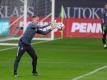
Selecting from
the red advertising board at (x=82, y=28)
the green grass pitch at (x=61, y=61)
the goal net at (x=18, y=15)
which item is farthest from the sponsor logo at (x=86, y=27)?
the green grass pitch at (x=61, y=61)

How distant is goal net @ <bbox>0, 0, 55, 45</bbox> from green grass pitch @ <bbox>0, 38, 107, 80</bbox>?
4.66m

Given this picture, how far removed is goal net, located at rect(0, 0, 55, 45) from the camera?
35.9 metres

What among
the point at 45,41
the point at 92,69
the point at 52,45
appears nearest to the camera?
the point at 92,69

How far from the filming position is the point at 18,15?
39094 millimetres

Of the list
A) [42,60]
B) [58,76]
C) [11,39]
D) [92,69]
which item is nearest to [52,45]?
[11,39]

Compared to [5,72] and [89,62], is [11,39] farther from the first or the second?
[5,72]

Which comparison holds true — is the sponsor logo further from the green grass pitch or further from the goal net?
the green grass pitch

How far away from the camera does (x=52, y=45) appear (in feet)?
101

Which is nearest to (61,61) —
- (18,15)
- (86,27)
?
(86,27)

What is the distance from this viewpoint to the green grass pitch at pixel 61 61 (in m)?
18.0

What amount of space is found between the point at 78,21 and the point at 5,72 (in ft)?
62.9

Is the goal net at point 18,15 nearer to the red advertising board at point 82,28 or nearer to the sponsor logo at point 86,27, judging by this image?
the red advertising board at point 82,28

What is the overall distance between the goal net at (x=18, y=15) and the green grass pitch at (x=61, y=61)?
4.66 metres

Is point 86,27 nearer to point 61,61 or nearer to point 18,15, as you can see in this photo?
point 18,15
